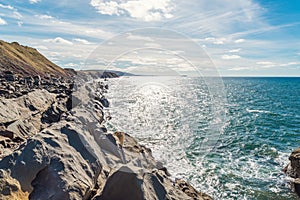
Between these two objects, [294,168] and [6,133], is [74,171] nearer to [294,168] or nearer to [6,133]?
[6,133]

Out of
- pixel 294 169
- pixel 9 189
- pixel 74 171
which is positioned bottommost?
pixel 294 169

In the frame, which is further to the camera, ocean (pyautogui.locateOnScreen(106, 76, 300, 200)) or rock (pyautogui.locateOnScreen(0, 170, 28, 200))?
ocean (pyautogui.locateOnScreen(106, 76, 300, 200))

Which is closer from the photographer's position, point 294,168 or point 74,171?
point 74,171

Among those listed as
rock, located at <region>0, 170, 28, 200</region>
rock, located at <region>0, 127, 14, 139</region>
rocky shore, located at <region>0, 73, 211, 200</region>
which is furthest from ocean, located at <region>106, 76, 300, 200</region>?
rock, located at <region>0, 170, 28, 200</region>

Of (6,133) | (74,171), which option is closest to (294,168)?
(74,171)

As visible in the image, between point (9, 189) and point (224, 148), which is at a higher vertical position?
point (9, 189)

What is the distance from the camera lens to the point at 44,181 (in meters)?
9.28

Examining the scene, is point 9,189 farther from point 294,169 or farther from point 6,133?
point 294,169

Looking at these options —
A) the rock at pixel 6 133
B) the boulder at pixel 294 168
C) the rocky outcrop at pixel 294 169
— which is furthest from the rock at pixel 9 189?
the boulder at pixel 294 168

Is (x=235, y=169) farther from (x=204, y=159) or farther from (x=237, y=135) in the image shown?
(x=237, y=135)

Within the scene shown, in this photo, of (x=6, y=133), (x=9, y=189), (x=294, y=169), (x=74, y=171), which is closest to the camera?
(x=9, y=189)

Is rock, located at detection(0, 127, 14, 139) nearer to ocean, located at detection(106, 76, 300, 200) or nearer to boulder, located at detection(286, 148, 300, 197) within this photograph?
ocean, located at detection(106, 76, 300, 200)

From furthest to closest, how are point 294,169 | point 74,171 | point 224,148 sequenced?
point 224,148
point 294,169
point 74,171

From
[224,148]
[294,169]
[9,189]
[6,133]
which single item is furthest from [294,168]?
[6,133]
